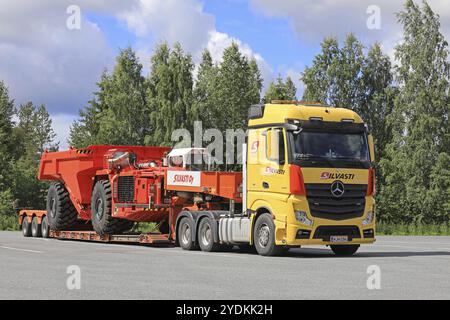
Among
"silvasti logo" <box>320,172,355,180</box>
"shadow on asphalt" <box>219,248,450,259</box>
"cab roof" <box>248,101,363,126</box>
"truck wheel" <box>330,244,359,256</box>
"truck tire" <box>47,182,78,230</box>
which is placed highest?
"cab roof" <box>248,101,363,126</box>

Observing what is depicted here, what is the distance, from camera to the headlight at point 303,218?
18.5 m

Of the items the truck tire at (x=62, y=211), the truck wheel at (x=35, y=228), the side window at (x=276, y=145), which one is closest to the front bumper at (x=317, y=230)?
the side window at (x=276, y=145)

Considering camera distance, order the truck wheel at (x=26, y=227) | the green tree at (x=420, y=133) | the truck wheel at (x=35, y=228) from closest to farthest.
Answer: the truck wheel at (x=35, y=228) → the truck wheel at (x=26, y=227) → the green tree at (x=420, y=133)

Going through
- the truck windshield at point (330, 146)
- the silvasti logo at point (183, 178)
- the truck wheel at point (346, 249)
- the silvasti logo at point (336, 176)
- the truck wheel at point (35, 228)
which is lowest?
the truck wheel at point (346, 249)

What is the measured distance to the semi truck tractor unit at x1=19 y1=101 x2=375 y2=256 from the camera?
1864cm

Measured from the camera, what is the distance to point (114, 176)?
24766 millimetres

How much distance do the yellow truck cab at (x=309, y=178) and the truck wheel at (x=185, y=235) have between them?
239cm

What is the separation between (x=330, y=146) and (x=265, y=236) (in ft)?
8.51

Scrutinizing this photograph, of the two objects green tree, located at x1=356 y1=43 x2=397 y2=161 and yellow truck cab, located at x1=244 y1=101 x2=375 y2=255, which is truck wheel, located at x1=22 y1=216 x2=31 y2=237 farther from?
green tree, located at x1=356 y1=43 x2=397 y2=161

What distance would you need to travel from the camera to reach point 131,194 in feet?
78.5

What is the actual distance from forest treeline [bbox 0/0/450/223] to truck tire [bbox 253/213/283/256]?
125 ft

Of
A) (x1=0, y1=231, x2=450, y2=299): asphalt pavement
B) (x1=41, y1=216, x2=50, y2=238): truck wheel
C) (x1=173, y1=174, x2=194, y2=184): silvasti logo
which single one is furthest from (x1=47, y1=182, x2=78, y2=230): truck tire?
(x1=0, y1=231, x2=450, y2=299): asphalt pavement

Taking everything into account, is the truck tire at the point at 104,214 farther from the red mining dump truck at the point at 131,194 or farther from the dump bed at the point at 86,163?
the dump bed at the point at 86,163
